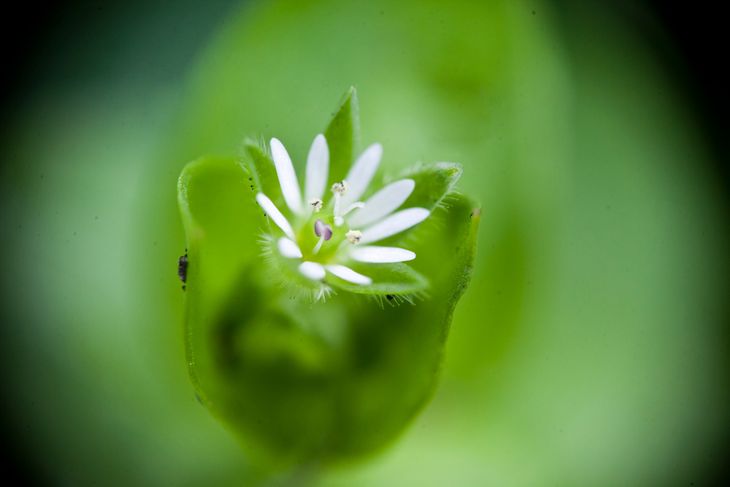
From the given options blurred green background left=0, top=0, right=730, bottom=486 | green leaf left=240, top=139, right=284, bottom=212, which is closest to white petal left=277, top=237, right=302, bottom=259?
green leaf left=240, top=139, right=284, bottom=212

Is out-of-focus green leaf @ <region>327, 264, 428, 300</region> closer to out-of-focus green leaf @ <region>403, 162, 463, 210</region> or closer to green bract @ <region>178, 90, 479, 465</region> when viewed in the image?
green bract @ <region>178, 90, 479, 465</region>

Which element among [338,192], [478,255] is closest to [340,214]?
[338,192]

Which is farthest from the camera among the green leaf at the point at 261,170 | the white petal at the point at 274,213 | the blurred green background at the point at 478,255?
the blurred green background at the point at 478,255

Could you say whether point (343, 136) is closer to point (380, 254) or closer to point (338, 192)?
point (338, 192)

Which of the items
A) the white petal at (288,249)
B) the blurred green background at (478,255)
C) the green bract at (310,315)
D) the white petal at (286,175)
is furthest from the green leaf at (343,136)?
the blurred green background at (478,255)

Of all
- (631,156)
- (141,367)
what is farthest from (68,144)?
(631,156)

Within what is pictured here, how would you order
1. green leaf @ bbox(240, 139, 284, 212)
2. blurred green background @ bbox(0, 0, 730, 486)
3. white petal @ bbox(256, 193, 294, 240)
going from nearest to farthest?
white petal @ bbox(256, 193, 294, 240) → green leaf @ bbox(240, 139, 284, 212) → blurred green background @ bbox(0, 0, 730, 486)

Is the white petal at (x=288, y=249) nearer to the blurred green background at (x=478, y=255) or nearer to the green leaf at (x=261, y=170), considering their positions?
the green leaf at (x=261, y=170)
